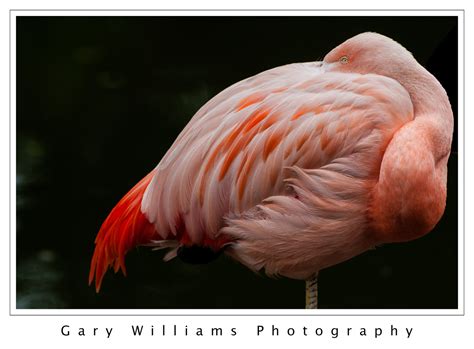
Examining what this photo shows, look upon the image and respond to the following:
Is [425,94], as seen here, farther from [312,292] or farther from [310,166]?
[312,292]

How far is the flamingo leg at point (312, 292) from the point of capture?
2.94 meters

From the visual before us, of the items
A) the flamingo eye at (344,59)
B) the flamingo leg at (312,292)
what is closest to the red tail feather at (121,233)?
the flamingo leg at (312,292)

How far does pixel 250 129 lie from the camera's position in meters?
2.64

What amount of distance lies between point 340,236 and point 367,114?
408mm

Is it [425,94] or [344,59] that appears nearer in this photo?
[425,94]

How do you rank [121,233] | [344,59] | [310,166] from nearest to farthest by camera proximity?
[310,166] < [344,59] < [121,233]

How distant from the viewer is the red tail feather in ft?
9.26

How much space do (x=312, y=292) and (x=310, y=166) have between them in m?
0.60

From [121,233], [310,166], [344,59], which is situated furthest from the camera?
[121,233]

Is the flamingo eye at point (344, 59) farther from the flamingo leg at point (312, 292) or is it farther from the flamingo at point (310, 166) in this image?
the flamingo leg at point (312, 292)

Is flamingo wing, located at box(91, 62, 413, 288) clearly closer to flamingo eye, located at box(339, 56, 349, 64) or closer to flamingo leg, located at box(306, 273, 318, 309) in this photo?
flamingo eye, located at box(339, 56, 349, 64)

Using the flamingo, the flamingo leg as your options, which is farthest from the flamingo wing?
the flamingo leg

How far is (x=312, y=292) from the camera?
2949mm

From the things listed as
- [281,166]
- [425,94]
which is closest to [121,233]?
[281,166]
